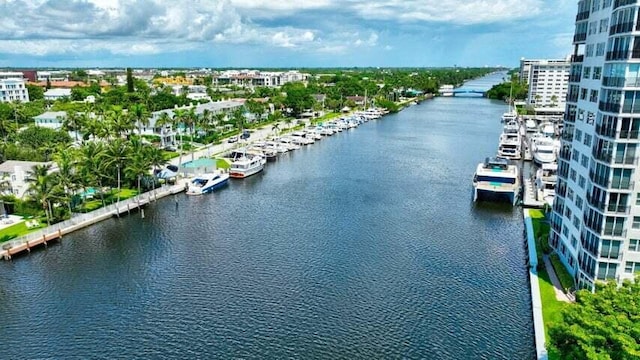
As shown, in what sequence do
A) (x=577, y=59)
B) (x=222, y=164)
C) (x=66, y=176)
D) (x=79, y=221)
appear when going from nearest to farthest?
(x=577, y=59), (x=66, y=176), (x=79, y=221), (x=222, y=164)

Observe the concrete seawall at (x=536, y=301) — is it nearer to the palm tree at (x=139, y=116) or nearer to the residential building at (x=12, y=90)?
the palm tree at (x=139, y=116)

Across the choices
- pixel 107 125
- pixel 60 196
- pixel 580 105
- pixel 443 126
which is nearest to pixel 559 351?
pixel 580 105

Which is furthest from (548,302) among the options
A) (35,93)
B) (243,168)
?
(35,93)

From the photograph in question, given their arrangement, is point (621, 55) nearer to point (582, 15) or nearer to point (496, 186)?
point (582, 15)

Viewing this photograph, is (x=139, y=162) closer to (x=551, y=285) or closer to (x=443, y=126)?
(x=551, y=285)

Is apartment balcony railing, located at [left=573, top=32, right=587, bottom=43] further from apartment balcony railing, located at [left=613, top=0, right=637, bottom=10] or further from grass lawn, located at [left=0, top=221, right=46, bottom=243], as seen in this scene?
grass lawn, located at [left=0, top=221, right=46, bottom=243]

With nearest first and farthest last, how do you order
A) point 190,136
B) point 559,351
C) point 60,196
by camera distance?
point 559,351 → point 60,196 → point 190,136
